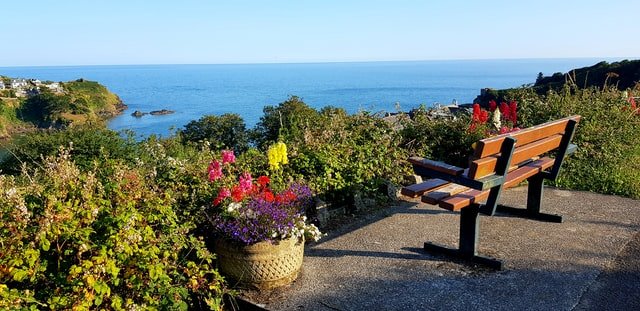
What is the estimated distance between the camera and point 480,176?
3.79 meters

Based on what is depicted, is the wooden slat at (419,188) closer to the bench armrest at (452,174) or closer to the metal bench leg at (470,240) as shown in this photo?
the bench armrest at (452,174)

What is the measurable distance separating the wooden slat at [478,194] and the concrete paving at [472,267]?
586 mm

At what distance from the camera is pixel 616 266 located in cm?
408

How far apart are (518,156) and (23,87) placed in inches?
4440

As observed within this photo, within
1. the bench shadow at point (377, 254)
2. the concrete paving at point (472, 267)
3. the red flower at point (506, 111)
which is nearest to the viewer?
the concrete paving at point (472, 267)

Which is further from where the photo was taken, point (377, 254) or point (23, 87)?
point (23, 87)

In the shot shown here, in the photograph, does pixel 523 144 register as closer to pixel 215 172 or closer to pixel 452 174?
pixel 452 174

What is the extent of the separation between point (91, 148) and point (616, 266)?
15999mm

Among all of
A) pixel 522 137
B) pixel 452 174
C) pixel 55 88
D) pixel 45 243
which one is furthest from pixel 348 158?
pixel 55 88

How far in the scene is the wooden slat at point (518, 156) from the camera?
12.1ft

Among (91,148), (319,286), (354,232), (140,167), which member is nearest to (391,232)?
(354,232)

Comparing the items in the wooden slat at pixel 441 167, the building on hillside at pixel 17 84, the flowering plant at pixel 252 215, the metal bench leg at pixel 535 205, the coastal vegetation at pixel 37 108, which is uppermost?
the wooden slat at pixel 441 167

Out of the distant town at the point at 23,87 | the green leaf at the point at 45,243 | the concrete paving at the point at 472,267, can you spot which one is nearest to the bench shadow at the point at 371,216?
the concrete paving at the point at 472,267

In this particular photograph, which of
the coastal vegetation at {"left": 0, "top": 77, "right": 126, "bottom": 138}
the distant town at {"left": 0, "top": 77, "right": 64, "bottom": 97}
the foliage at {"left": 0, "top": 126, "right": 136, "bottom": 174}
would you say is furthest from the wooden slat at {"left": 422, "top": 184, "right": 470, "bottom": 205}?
the distant town at {"left": 0, "top": 77, "right": 64, "bottom": 97}
